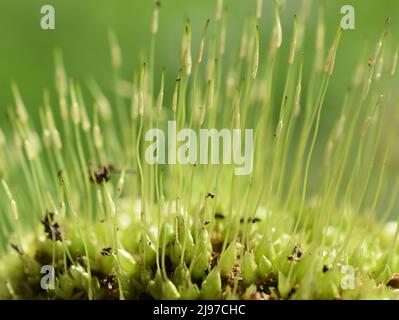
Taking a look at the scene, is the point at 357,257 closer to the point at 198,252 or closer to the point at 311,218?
the point at 311,218

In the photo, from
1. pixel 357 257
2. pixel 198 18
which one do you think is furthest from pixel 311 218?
pixel 198 18

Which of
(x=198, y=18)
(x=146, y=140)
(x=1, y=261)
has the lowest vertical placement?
(x=1, y=261)

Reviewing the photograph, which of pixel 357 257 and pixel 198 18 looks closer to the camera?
pixel 357 257

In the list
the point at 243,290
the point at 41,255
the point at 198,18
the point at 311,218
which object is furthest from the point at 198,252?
the point at 198,18

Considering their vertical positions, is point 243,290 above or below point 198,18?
below
